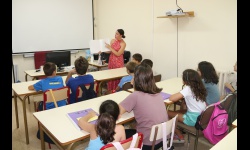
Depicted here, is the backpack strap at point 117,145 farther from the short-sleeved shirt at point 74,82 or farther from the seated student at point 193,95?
the short-sleeved shirt at point 74,82

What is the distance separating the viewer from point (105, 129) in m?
1.54

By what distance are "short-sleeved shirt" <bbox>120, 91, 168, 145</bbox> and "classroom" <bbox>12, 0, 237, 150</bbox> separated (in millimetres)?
2195

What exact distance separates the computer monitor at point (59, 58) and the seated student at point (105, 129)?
2.85 metres

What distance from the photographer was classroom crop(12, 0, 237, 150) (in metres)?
3.61

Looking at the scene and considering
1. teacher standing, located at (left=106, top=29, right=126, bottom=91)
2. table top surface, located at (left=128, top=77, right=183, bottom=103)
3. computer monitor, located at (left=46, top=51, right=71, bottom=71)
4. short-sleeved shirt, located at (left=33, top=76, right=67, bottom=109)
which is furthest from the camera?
teacher standing, located at (left=106, top=29, right=126, bottom=91)

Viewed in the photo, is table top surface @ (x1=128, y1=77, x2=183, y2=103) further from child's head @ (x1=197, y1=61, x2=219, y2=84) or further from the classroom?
the classroom

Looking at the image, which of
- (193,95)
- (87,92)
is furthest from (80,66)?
(193,95)

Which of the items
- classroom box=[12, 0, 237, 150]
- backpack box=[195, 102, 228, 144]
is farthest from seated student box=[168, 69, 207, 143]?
classroom box=[12, 0, 237, 150]

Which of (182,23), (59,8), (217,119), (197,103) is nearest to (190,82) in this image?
(197,103)

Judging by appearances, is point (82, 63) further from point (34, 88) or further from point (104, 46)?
point (104, 46)

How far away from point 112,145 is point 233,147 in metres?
0.86

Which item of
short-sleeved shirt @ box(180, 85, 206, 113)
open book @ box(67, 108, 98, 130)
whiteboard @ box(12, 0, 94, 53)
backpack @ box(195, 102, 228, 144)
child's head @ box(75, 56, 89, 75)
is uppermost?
whiteboard @ box(12, 0, 94, 53)

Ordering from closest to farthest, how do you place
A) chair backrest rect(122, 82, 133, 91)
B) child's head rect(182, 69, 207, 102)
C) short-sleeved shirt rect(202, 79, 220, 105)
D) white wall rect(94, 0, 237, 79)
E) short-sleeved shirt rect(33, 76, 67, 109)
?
child's head rect(182, 69, 207, 102), short-sleeved shirt rect(202, 79, 220, 105), short-sleeved shirt rect(33, 76, 67, 109), chair backrest rect(122, 82, 133, 91), white wall rect(94, 0, 237, 79)

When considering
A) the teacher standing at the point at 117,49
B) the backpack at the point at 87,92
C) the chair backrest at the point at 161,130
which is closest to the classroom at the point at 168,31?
the teacher standing at the point at 117,49
